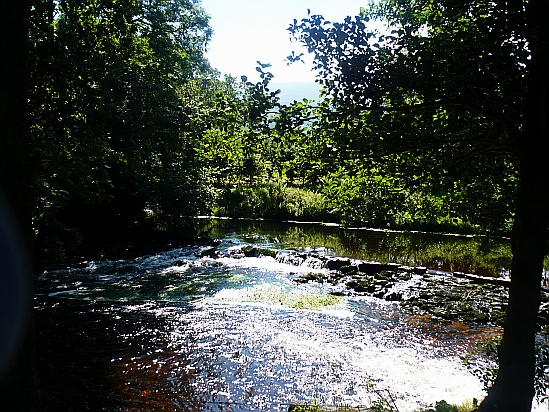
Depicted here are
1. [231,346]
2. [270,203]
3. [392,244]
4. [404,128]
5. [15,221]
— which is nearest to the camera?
[15,221]

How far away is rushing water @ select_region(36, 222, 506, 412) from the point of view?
6855 mm

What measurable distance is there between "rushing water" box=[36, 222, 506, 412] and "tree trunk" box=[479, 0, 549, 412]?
271 cm

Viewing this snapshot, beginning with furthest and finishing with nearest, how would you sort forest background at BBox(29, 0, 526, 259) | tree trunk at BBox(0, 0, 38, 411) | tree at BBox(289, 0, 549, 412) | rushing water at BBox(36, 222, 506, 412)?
rushing water at BBox(36, 222, 506, 412)
forest background at BBox(29, 0, 526, 259)
tree at BBox(289, 0, 549, 412)
tree trunk at BBox(0, 0, 38, 411)

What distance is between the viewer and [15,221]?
8.49 ft

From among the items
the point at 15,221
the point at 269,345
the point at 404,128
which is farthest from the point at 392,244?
the point at 15,221

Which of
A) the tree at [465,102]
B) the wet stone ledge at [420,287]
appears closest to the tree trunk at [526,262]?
the tree at [465,102]

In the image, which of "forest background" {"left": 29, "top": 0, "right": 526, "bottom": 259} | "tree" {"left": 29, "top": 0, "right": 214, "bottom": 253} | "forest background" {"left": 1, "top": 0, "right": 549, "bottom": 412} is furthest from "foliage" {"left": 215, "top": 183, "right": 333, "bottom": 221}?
"forest background" {"left": 1, "top": 0, "right": 549, "bottom": 412}

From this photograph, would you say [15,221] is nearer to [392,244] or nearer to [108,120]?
[108,120]

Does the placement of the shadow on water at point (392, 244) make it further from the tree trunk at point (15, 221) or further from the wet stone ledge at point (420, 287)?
the tree trunk at point (15, 221)

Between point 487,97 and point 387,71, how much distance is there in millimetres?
933

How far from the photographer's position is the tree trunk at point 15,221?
2.51 m

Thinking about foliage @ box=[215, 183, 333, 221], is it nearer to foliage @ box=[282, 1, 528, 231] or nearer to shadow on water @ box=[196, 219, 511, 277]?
shadow on water @ box=[196, 219, 511, 277]

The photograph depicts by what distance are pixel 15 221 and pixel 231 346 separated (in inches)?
271

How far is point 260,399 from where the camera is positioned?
676cm
